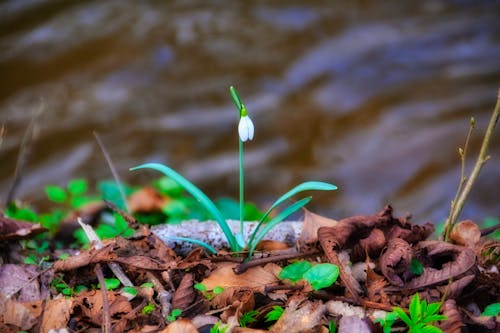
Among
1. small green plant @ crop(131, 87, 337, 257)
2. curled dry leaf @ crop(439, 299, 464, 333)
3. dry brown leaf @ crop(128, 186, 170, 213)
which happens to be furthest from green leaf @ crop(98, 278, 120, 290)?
dry brown leaf @ crop(128, 186, 170, 213)

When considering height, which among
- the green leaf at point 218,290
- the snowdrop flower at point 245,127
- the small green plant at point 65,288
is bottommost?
the small green plant at point 65,288

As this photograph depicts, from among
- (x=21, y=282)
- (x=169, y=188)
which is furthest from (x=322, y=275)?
(x=169, y=188)

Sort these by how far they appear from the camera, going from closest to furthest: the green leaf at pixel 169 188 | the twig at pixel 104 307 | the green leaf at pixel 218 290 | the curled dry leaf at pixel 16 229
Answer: the twig at pixel 104 307
the green leaf at pixel 218 290
the curled dry leaf at pixel 16 229
the green leaf at pixel 169 188

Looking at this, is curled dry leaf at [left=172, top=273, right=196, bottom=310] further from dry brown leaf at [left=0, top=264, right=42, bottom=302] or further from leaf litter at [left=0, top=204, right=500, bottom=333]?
dry brown leaf at [left=0, top=264, right=42, bottom=302]

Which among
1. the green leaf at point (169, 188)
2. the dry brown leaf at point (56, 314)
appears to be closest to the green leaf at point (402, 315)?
the dry brown leaf at point (56, 314)

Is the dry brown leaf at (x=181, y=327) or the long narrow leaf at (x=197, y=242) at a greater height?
the long narrow leaf at (x=197, y=242)

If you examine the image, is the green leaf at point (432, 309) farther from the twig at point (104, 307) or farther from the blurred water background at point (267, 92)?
the blurred water background at point (267, 92)

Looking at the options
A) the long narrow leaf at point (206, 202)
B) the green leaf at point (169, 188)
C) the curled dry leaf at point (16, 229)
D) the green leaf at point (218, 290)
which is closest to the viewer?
the green leaf at point (218, 290)

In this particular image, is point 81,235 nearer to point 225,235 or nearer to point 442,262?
point 225,235

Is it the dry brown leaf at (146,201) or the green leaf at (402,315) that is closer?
the green leaf at (402,315)
